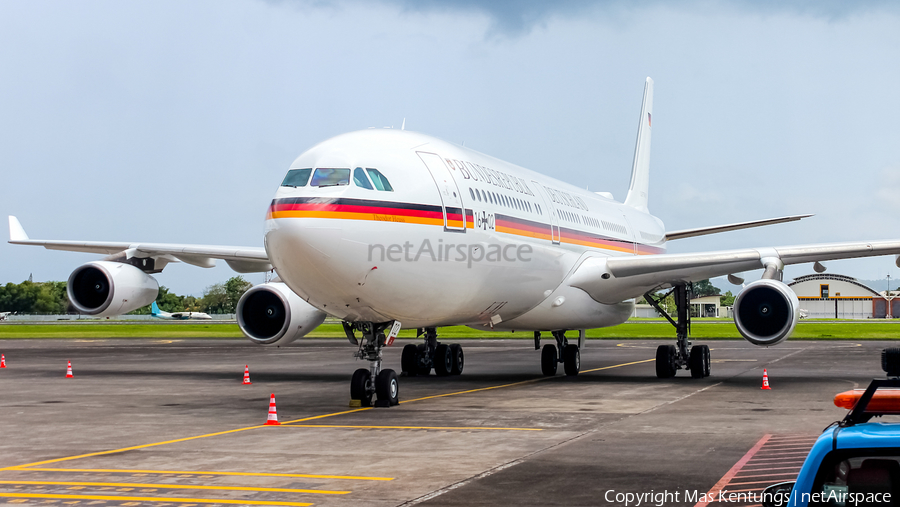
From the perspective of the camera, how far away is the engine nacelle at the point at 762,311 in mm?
18359

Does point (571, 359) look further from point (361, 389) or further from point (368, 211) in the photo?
point (368, 211)

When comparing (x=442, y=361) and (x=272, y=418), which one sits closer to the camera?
(x=272, y=418)

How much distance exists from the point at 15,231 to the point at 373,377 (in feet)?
44.5

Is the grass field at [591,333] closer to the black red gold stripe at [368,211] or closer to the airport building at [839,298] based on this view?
the black red gold stripe at [368,211]

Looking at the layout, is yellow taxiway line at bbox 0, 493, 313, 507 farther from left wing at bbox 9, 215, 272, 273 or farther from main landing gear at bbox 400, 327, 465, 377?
main landing gear at bbox 400, 327, 465, 377

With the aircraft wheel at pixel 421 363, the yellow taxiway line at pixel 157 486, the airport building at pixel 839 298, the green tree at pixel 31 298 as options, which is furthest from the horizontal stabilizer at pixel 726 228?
the green tree at pixel 31 298

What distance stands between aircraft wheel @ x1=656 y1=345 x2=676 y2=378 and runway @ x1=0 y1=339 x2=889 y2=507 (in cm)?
48

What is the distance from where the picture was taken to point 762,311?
60.9ft

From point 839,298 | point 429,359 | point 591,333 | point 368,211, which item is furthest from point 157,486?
point 839,298

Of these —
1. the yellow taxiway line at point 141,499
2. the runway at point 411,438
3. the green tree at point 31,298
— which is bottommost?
the yellow taxiway line at point 141,499

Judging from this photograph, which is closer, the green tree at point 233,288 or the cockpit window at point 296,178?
the cockpit window at point 296,178

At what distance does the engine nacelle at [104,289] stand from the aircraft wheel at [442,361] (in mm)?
6893

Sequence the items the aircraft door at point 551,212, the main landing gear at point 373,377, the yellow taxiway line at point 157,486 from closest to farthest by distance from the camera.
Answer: the yellow taxiway line at point 157,486 < the main landing gear at point 373,377 < the aircraft door at point 551,212

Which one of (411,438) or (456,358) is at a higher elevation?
(456,358)
